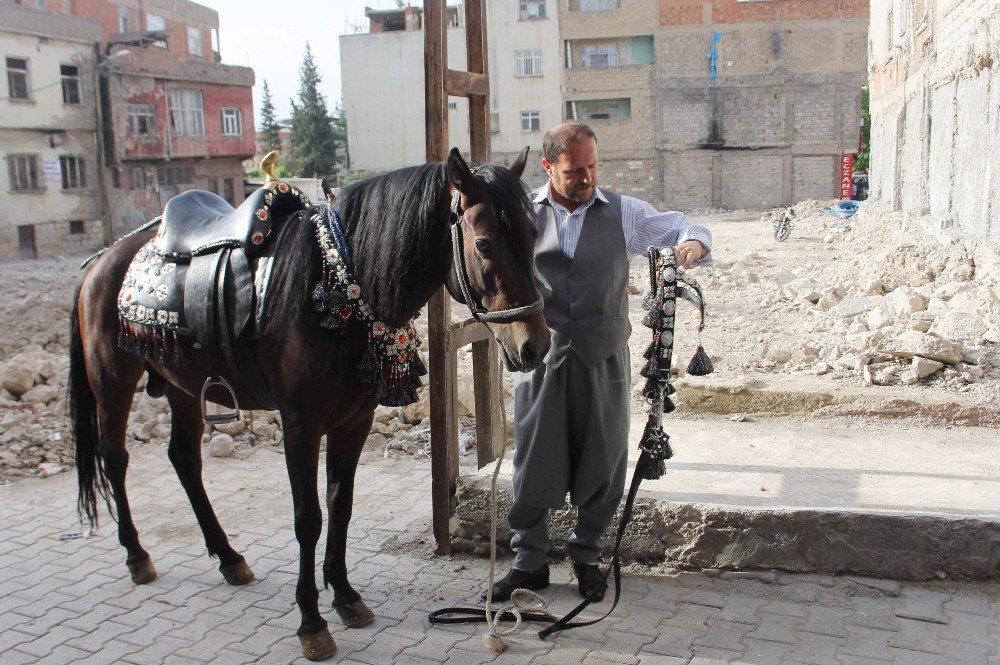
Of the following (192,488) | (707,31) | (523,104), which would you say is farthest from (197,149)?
(192,488)

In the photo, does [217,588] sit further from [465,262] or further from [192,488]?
[465,262]

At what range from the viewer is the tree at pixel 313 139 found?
164 ft

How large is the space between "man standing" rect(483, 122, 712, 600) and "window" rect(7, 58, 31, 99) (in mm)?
25290

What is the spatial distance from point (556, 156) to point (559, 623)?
188 cm

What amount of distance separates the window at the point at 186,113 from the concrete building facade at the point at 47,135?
357cm

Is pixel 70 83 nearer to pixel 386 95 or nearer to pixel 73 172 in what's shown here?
pixel 73 172

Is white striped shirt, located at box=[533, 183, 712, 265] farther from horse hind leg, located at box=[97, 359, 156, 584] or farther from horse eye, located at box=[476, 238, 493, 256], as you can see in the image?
horse hind leg, located at box=[97, 359, 156, 584]

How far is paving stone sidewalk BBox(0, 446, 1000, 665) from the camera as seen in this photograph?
3316mm

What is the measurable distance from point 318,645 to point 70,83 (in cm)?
2723

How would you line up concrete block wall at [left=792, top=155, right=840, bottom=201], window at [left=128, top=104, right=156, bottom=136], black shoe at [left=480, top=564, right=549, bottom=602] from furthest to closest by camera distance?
concrete block wall at [left=792, top=155, right=840, bottom=201] → window at [left=128, top=104, right=156, bottom=136] → black shoe at [left=480, top=564, right=549, bottom=602]

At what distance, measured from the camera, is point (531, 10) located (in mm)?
37656

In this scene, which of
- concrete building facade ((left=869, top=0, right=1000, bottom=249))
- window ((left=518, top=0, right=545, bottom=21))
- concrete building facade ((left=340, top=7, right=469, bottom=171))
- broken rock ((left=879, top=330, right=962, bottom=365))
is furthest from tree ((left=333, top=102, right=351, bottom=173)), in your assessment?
broken rock ((left=879, top=330, right=962, bottom=365))

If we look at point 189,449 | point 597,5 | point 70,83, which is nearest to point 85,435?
point 189,449

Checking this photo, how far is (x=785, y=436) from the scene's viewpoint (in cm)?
524
